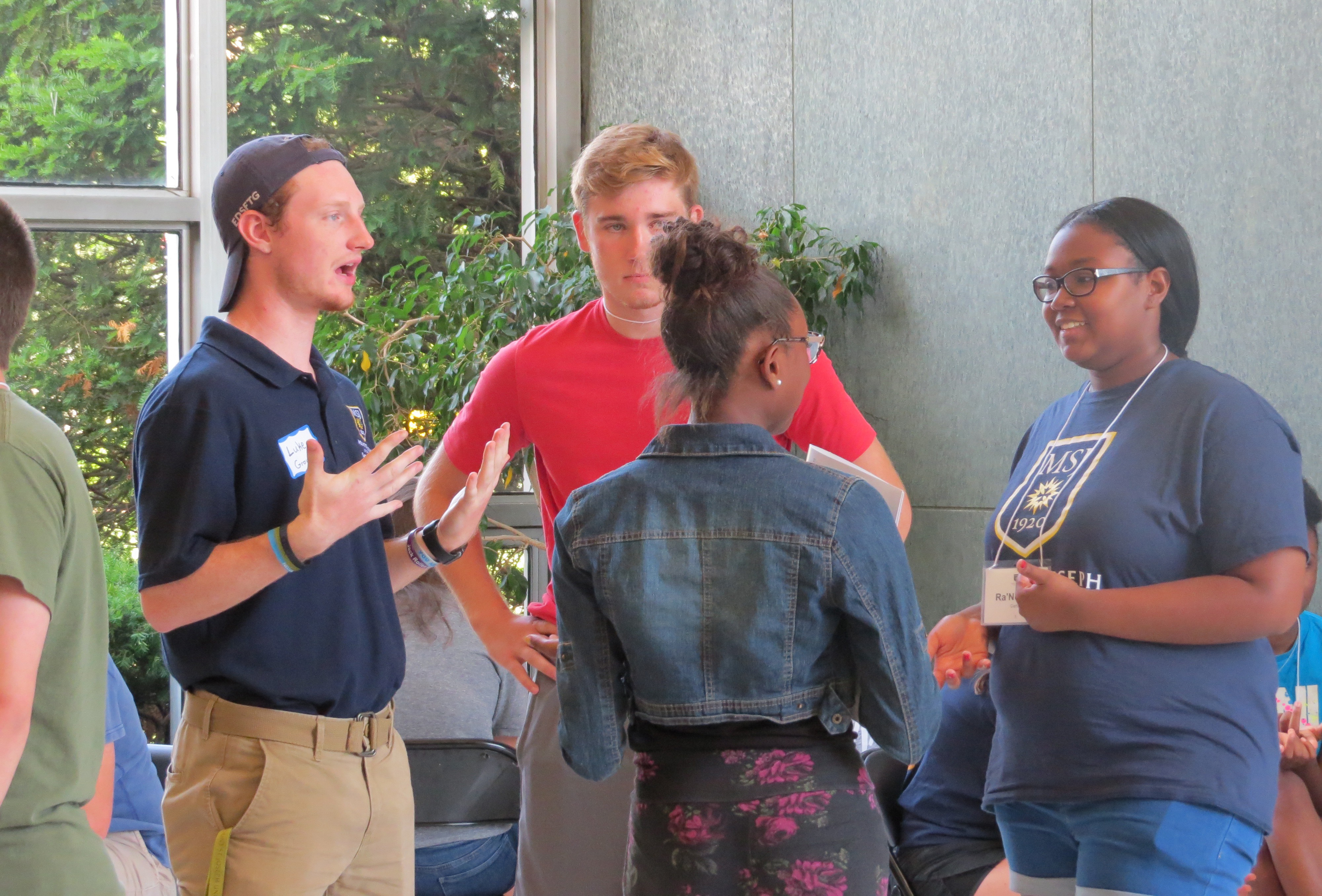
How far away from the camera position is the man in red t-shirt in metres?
1.89

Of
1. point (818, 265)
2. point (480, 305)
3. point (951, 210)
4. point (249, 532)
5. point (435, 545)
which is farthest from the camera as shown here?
point (480, 305)

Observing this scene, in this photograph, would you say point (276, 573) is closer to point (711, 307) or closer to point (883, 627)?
point (711, 307)

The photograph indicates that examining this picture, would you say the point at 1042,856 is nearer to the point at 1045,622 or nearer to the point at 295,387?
the point at 1045,622

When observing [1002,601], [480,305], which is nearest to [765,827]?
[1002,601]

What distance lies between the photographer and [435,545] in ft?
6.20

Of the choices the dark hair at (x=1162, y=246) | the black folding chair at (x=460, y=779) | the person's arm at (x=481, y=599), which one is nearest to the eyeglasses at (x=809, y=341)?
the dark hair at (x=1162, y=246)

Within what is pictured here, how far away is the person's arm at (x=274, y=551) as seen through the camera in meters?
1.54

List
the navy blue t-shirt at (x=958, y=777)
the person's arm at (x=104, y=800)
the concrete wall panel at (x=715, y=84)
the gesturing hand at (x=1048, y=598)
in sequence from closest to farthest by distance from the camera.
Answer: the gesturing hand at (x=1048, y=598), the person's arm at (x=104, y=800), the navy blue t-shirt at (x=958, y=777), the concrete wall panel at (x=715, y=84)

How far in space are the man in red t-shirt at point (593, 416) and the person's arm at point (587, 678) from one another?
0.99ft

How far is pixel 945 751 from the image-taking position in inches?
99.3

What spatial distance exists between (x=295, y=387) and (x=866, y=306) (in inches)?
104

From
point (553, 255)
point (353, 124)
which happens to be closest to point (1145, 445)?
point (553, 255)

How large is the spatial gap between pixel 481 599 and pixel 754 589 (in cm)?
76

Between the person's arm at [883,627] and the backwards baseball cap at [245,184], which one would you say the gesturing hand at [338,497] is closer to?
the backwards baseball cap at [245,184]
